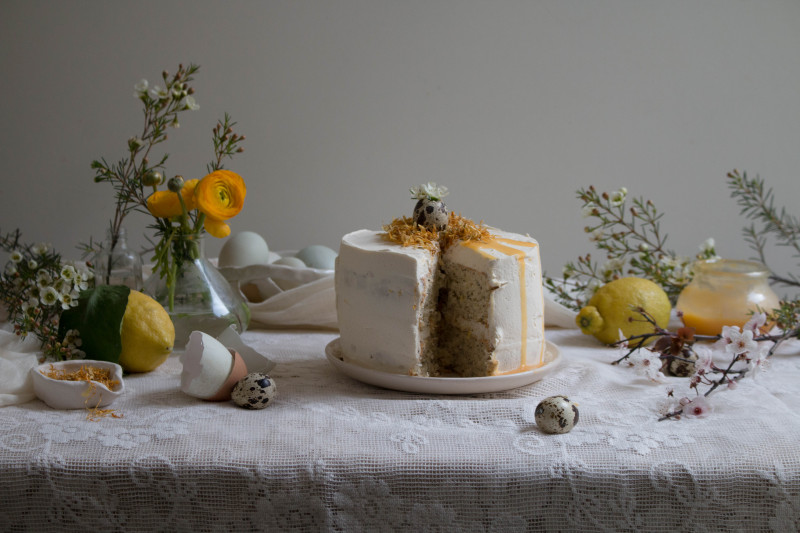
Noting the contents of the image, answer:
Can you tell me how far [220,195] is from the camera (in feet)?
4.57

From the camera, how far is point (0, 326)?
1.65 meters

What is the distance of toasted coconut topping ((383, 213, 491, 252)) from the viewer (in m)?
1.29

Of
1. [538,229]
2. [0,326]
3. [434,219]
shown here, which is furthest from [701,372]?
[538,229]

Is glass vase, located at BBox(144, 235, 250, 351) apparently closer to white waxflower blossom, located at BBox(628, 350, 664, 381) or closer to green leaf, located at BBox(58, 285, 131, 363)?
green leaf, located at BBox(58, 285, 131, 363)

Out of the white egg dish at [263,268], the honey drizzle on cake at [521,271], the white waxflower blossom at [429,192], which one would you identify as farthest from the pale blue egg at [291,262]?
the honey drizzle on cake at [521,271]

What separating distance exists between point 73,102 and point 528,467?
8.52 ft

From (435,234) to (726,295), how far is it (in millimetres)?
695

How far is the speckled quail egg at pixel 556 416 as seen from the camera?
1071 mm

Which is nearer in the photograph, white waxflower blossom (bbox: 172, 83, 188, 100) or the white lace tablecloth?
the white lace tablecloth

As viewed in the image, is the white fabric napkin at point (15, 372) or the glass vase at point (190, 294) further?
the glass vase at point (190, 294)

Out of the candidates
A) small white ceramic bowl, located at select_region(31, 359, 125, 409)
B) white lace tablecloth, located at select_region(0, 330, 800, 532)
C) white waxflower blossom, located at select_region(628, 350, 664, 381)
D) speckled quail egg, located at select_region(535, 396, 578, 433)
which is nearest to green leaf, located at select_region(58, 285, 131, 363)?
small white ceramic bowl, located at select_region(31, 359, 125, 409)

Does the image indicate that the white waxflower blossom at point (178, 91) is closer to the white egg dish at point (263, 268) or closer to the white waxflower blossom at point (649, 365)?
the white egg dish at point (263, 268)

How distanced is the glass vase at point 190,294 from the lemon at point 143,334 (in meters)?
0.13

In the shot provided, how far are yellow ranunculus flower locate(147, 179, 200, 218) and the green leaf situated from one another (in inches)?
7.1
